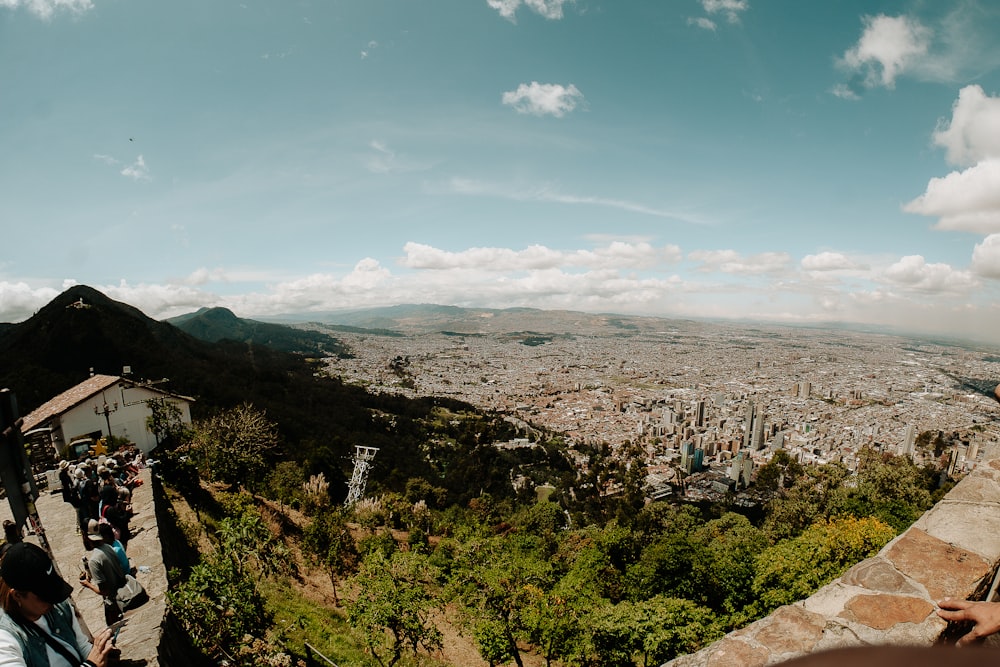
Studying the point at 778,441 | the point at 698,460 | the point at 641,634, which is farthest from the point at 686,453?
the point at 641,634

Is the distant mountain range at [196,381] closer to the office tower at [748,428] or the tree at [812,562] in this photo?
the tree at [812,562]

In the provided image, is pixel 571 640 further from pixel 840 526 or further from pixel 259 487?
pixel 259 487

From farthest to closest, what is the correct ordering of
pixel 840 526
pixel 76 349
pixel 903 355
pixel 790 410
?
1. pixel 903 355
2. pixel 790 410
3. pixel 76 349
4. pixel 840 526

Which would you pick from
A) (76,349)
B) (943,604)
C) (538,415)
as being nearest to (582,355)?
(538,415)

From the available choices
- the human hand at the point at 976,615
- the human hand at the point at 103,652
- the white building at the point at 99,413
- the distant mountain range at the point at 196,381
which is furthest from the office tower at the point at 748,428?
the human hand at the point at 103,652

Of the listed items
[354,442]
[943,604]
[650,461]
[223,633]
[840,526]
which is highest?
[943,604]

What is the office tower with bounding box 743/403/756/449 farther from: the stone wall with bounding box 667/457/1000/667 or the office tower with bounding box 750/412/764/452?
the stone wall with bounding box 667/457/1000/667

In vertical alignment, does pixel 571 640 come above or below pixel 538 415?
above
